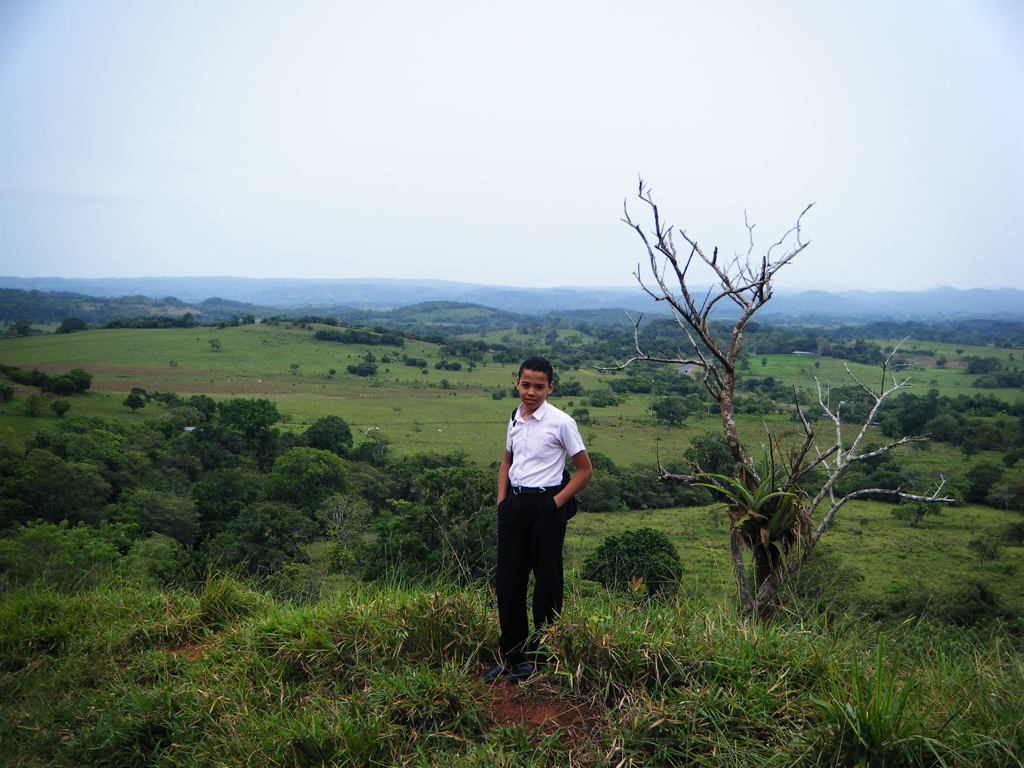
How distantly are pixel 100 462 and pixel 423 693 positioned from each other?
97.2ft

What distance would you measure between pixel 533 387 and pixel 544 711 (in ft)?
4.96

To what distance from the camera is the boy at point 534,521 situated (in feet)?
10.2

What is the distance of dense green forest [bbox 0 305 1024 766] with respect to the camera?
2.56m

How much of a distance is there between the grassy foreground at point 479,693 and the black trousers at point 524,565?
15 cm

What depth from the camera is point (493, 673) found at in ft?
10.2

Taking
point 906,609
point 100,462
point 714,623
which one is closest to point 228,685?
point 714,623

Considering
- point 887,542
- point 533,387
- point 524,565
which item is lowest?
point 887,542

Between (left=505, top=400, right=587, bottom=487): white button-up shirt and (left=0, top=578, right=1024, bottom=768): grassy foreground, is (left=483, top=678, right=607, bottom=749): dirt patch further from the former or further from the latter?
(left=505, top=400, right=587, bottom=487): white button-up shirt

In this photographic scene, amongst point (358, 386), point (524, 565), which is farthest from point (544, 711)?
point (358, 386)

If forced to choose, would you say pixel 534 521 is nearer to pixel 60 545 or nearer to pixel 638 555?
pixel 638 555

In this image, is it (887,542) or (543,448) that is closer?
(543,448)

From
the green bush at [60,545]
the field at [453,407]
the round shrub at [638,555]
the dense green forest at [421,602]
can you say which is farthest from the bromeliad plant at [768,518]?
the round shrub at [638,555]

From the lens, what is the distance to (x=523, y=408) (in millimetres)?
3355

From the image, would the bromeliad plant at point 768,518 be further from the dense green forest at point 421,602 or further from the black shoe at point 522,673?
the black shoe at point 522,673
